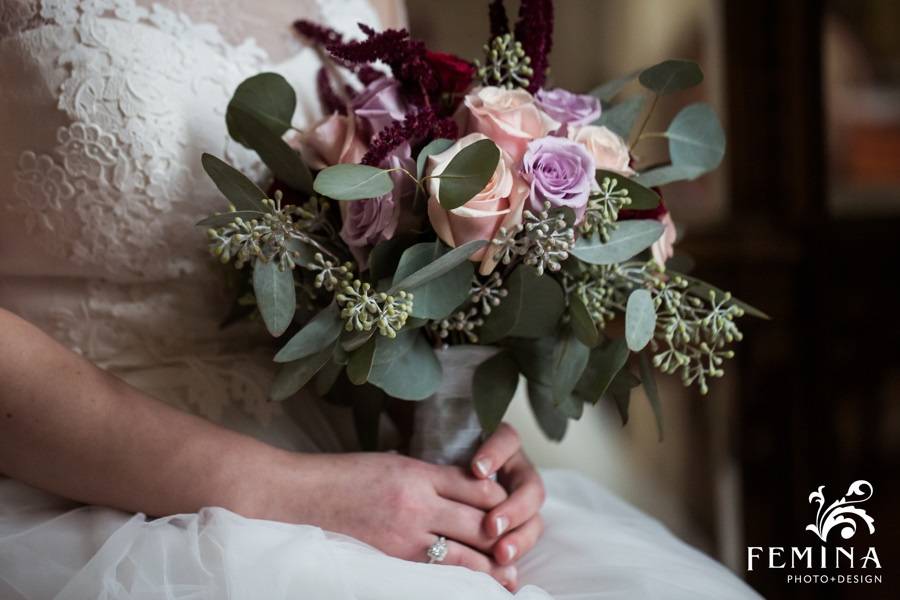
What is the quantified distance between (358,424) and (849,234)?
1835 millimetres

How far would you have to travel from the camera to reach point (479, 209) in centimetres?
67

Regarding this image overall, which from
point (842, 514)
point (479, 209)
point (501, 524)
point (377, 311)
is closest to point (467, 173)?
point (479, 209)

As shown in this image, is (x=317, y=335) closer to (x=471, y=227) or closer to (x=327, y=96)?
(x=471, y=227)

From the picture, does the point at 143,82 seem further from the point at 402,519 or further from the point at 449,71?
the point at 402,519

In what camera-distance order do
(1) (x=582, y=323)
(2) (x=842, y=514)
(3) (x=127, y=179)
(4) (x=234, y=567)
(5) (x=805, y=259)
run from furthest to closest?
(5) (x=805, y=259) → (2) (x=842, y=514) → (3) (x=127, y=179) → (1) (x=582, y=323) → (4) (x=234, y=567)

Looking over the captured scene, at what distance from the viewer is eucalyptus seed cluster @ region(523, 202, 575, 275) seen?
679 millimetres

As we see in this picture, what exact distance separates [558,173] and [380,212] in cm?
16

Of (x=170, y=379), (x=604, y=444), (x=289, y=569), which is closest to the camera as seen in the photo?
(x=289, y=569)

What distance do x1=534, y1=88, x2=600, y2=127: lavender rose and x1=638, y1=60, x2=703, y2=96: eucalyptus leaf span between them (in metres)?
0.06

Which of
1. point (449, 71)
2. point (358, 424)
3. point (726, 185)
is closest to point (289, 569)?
point (358, 424)

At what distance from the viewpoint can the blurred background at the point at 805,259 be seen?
7.32 feet

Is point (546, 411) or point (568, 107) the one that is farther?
point (546, 411)

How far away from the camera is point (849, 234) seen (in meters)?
2.26

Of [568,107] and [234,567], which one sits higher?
[568,107]
